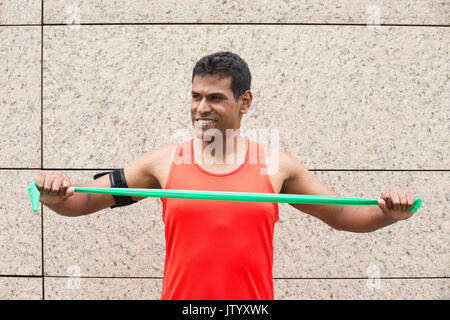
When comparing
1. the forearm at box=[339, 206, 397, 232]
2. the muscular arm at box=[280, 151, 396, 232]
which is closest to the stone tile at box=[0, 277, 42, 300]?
the muscular arm at box=[280, 151, 396, 232]

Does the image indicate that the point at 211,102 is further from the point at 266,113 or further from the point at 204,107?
the point at 266,113

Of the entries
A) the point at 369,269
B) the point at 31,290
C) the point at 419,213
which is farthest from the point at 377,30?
the point at 31,290

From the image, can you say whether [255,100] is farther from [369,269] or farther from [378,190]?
[369,269]

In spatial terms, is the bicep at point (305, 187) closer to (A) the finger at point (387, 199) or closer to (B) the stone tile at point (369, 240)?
(A) the finger at point (387, 199)

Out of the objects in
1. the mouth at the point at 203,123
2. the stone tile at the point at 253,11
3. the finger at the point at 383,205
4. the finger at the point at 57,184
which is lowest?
the finger at the point at 383,205

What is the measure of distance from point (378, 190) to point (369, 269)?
0.78m

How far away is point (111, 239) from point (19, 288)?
1.09 meters

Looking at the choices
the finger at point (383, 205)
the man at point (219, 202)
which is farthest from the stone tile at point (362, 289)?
the finger at point (383, 205)

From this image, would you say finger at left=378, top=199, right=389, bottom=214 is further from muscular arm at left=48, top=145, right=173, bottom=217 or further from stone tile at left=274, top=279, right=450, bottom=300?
stone tile at left=274, top=279, right=450, bottom=300

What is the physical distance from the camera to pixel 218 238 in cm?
234

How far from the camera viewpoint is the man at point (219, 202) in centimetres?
235

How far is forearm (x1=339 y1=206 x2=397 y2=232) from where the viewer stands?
99.2 inches

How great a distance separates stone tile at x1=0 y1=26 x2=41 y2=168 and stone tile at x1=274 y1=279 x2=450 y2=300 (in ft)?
9.27

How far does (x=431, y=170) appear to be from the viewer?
13.0ft
